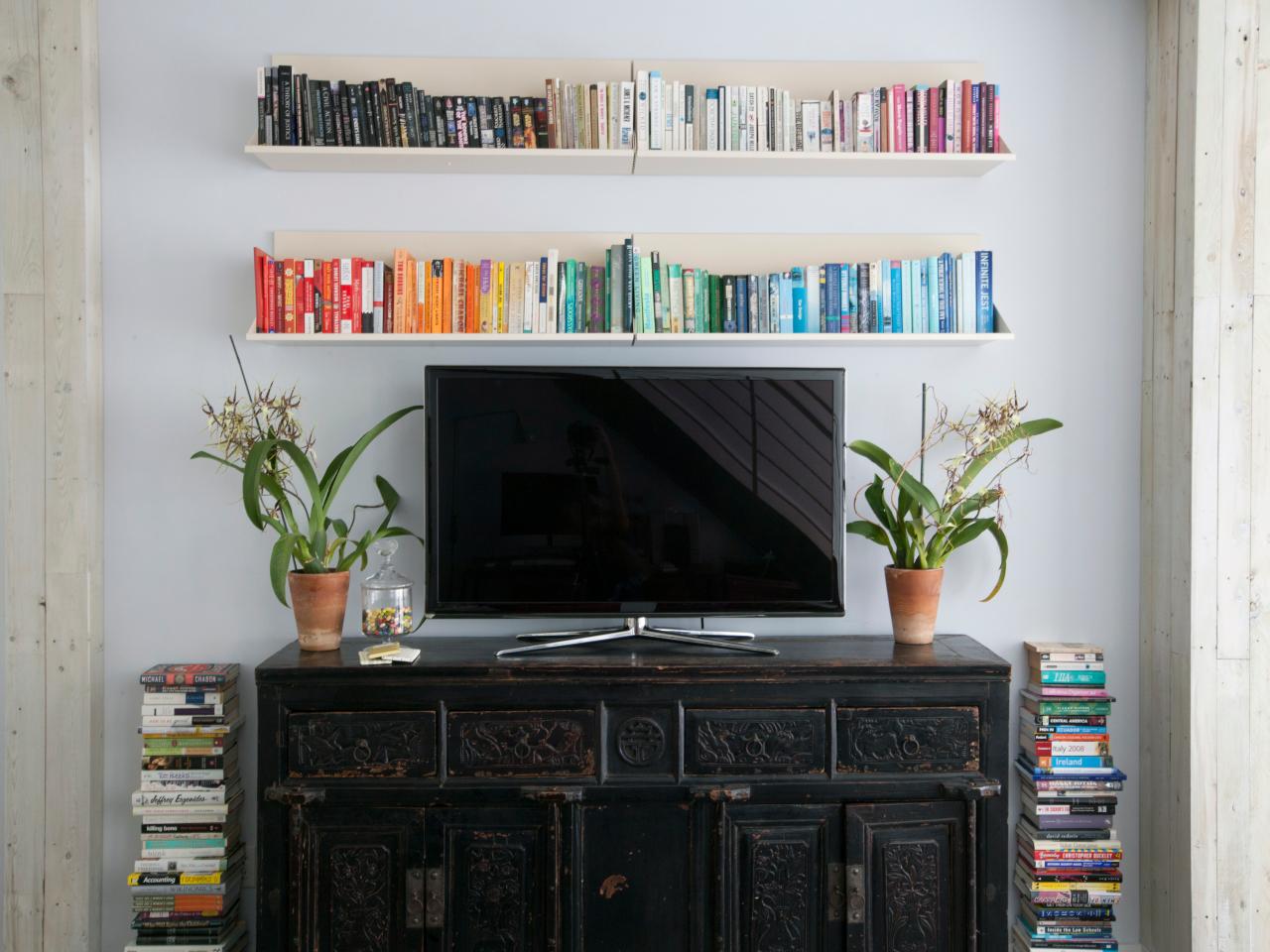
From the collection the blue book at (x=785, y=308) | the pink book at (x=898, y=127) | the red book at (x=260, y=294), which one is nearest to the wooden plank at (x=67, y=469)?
the red book at (x=260, y=294)

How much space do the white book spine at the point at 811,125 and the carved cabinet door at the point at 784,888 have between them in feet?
5.52

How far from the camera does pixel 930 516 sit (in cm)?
251

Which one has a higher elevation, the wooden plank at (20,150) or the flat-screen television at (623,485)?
the wooden plank at (20,150)

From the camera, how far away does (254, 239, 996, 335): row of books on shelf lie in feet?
7.86

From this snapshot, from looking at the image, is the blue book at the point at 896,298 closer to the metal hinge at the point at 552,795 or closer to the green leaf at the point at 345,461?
the green leaf at the point at 345,461

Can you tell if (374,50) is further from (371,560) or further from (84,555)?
(84,555)

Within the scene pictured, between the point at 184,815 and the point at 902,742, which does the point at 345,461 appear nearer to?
the point at 184,815

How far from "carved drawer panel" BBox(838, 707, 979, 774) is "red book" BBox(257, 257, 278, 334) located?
173cm

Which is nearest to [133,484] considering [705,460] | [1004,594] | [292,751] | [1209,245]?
[292,751]

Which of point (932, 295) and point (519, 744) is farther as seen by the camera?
point (932, 295)

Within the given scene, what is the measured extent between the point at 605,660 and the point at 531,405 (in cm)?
66

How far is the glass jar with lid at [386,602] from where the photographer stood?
235 cm

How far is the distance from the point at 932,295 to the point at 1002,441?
0.43 meters

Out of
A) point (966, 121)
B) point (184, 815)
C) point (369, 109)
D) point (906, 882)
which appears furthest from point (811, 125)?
point (184, 815)
